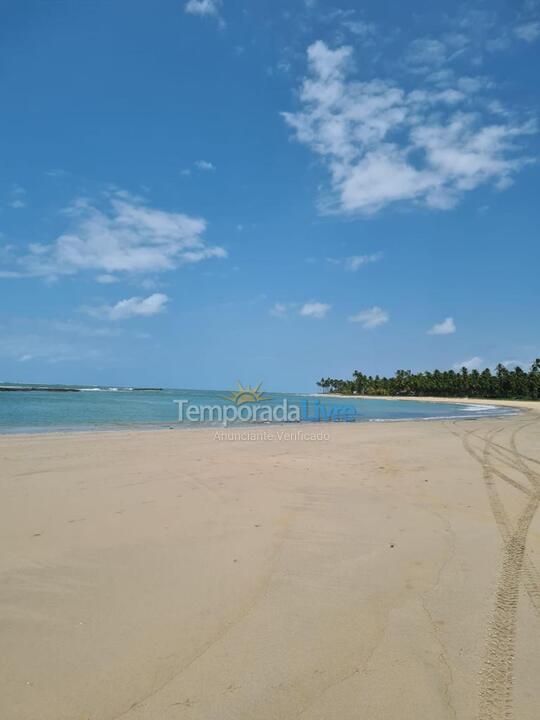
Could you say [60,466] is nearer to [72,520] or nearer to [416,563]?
[72,520]

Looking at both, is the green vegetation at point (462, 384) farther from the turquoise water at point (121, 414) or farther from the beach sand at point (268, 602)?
the beach sand at point (268, 602)

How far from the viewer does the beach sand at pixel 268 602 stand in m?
2.50

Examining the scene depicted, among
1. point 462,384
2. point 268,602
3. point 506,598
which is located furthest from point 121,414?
point 462,384

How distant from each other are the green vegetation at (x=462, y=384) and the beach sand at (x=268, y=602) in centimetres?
11830

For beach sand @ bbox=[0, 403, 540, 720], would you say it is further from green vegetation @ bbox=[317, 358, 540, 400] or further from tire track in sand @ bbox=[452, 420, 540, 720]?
green vegetation @ bbox=[317, 358, 540, 400]

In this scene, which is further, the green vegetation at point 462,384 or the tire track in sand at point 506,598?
the green vegetation at point 462,384

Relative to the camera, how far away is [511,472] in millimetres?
9719

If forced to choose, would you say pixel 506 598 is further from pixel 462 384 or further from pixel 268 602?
pixel 462 384

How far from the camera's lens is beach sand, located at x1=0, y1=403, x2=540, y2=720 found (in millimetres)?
2504

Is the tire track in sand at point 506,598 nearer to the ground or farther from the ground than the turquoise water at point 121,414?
nearer to the ground

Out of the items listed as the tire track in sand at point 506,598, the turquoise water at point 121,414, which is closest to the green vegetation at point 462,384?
the turquoise water at point 121,414

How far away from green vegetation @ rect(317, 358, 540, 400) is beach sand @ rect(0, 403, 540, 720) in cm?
11830

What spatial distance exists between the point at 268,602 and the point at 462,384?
138m

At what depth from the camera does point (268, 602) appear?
11.7 ft
